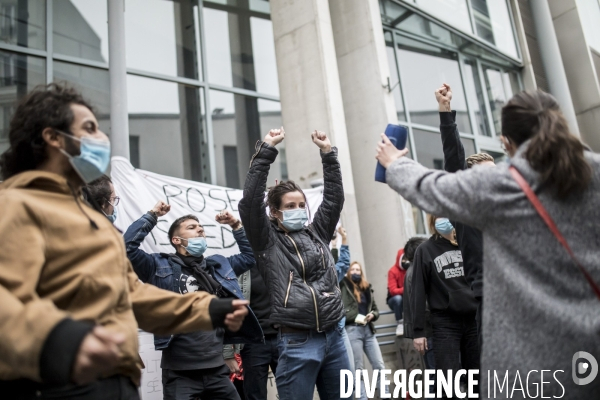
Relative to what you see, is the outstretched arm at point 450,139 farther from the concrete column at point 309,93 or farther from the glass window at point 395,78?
the glass window at point 395,78

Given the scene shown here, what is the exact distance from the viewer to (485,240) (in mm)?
2205

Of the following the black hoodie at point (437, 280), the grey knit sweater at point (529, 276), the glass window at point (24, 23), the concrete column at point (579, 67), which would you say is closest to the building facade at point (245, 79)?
the glass window at point (24, 23)

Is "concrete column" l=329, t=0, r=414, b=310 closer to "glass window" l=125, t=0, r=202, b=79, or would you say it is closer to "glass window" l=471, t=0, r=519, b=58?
"glass window" l=125, t=0, r=202, b=79

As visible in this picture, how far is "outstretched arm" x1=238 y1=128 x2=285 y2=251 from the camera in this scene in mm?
3547

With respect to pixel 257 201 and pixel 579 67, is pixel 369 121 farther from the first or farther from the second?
pixel 579 67

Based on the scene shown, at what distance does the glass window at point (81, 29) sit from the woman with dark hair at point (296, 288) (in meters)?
5.54

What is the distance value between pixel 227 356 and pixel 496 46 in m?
11.4

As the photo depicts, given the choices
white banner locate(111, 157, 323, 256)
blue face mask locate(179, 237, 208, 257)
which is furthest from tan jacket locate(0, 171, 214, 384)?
white banner locate(111, 157, 323, 256)

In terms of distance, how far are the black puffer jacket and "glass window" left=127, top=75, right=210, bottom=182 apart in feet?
17.2

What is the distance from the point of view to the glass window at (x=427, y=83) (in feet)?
39.4

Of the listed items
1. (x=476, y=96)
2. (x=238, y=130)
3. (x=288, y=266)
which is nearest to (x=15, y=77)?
(x=238, y=130)

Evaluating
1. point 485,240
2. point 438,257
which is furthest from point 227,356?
point 485,240

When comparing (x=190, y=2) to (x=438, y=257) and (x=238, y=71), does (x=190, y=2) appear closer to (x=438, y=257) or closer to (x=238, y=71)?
(x=238, y=71)

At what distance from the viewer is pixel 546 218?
2.03 metres
